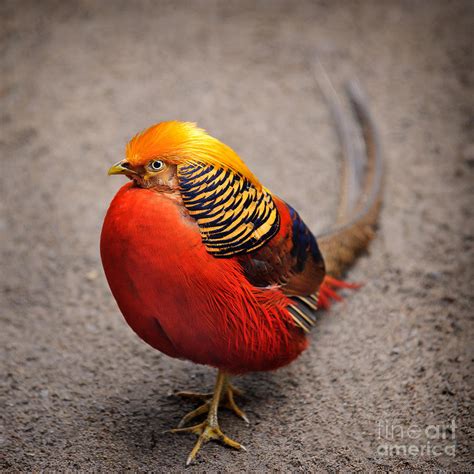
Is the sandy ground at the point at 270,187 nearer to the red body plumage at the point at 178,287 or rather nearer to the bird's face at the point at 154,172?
the red body plumage at the point at 178,287

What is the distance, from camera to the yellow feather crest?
9.15 feet

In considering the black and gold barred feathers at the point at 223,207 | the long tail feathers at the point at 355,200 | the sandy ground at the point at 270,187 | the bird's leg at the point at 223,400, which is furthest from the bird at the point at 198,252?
the long tail feathers at the point at 355,200

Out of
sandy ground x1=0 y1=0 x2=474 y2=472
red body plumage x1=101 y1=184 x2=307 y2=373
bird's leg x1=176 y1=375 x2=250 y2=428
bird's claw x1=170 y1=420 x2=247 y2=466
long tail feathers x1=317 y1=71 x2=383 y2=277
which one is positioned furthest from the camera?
long tail feathers x1=317 y1=71 x2=383 y2=277

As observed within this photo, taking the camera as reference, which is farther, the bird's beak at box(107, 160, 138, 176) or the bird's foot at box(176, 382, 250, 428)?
the bird's foot at box(176, 382, 250, 428)

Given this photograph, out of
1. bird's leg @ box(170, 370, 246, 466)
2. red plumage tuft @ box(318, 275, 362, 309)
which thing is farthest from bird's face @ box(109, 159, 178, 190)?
red plumage tuft @ box(318, 275, 362, 309)

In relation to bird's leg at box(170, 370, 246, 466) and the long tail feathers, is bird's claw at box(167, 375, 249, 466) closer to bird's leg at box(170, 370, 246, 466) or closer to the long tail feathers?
bird's leg at box(170, 370, 246, 466)

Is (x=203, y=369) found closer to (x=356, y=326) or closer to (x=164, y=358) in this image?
(x=164, y=358)

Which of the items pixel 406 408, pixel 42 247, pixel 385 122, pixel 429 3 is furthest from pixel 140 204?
pixel 429 3

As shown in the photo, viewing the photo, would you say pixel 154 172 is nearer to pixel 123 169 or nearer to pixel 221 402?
pixel 123 169

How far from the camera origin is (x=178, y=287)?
2771 mm

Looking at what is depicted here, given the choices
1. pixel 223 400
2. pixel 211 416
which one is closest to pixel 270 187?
pixel 223 400

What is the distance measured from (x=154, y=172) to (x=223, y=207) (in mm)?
333

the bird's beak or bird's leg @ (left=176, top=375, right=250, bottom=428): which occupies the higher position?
the bird's beak

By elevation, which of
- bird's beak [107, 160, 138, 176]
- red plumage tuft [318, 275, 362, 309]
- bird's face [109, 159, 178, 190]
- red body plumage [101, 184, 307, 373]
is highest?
bird's beak [107, 160, 138, 176]
